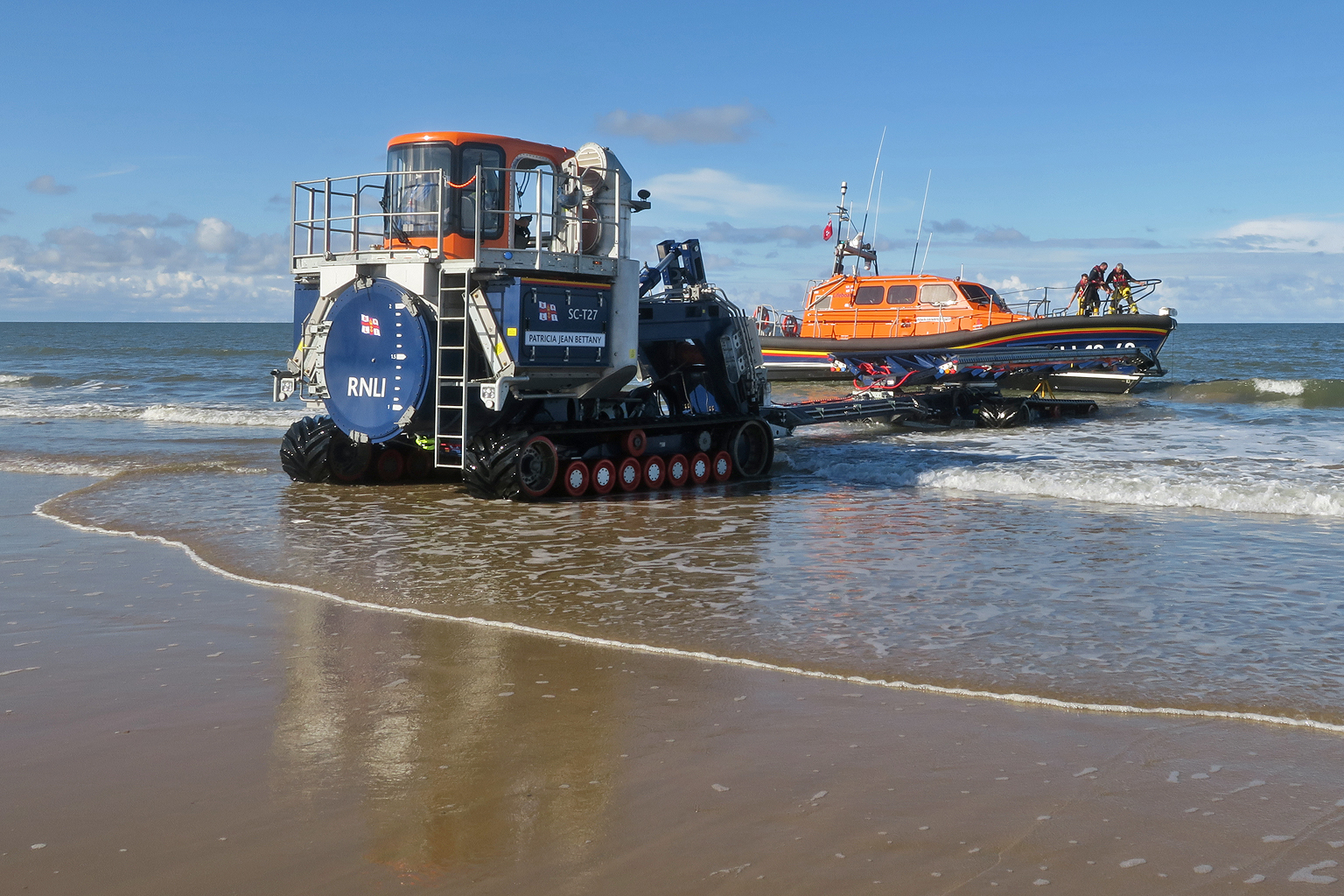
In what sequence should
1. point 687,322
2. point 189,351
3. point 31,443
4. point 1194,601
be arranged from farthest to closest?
1. point 189,351
2. point 31,443
3. point 687,322
4. point 1194,601

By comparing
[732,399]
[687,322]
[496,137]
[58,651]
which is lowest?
[58,651]

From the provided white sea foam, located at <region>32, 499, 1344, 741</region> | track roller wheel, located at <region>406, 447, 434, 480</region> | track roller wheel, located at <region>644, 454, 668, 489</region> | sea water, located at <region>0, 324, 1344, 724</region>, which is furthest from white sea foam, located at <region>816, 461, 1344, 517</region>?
white sea foam, located at <region>32, 499, 1344, 741</region>

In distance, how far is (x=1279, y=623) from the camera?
7.02 meters

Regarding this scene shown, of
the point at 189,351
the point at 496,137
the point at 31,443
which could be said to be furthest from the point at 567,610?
the point at 189,351

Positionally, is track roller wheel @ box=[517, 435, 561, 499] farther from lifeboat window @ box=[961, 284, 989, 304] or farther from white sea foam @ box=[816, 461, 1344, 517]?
lifeboat window @ box=[961, 284, 989, 304]

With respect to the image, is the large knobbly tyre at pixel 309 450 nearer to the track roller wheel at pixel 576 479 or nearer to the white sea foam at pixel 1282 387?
the track roller wheel at pixel 576 479

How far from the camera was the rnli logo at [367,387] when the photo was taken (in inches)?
452

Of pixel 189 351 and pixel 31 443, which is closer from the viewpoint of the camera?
pixel 31 443

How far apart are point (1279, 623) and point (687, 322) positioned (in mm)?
8127

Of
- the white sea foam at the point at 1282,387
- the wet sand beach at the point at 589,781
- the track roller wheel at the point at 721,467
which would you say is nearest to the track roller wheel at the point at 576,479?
the track roller wheel at the point at 721,467

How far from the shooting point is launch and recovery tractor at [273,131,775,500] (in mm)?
11189

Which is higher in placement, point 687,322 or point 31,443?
point 687,322

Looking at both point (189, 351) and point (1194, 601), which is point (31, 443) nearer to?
point (1194, 601)

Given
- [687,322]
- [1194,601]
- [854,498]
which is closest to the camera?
[1194,601]
